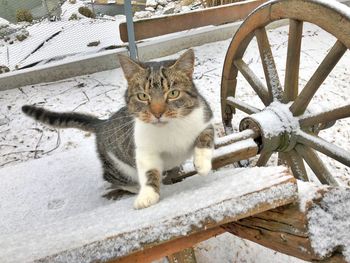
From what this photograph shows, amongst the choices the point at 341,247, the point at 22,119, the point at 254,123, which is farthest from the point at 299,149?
the point at 22,119

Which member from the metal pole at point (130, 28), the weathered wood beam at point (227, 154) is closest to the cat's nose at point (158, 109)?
the weathered wood beam at point (227, 154)

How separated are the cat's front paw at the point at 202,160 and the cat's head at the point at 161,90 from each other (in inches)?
5.3

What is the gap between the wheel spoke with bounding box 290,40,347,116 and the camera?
133 cm

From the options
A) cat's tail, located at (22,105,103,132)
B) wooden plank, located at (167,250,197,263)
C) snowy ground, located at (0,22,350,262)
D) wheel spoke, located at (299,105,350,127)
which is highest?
wheel spoke, located at (299,105,350,127)

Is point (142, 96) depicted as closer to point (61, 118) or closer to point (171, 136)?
point (171, 136)

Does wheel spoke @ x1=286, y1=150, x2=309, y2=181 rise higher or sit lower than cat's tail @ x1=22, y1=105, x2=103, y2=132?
lower

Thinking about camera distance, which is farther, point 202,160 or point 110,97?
point 110,97

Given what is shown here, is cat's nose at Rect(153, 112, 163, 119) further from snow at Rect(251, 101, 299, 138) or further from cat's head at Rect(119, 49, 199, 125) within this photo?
snow at Rect(251, 101, 299, 138)

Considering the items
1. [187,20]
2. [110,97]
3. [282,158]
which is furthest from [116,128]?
[187,20]

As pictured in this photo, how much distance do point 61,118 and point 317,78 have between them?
115 centimetres

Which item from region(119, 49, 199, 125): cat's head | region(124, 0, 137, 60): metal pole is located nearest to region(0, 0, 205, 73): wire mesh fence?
region(124, 0, 137, 60): metal pole

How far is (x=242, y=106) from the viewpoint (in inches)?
72.3

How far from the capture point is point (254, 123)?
153cm

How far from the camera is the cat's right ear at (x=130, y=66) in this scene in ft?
3.97
